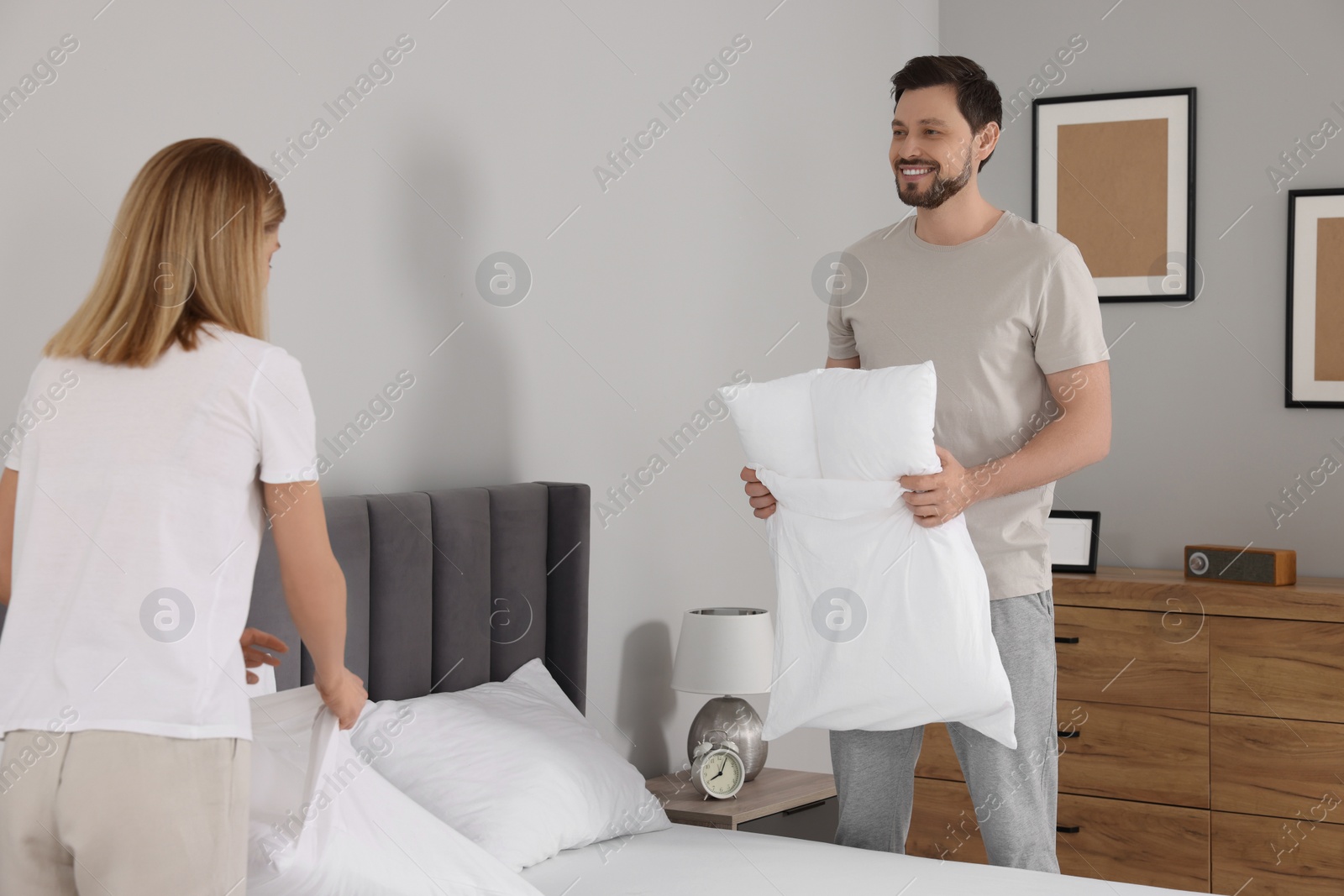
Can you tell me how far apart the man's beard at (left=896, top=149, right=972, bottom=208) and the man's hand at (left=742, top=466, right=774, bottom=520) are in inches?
20.8

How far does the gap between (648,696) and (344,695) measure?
1686 mm

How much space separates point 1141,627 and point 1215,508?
2.11ft

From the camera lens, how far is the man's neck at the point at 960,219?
2043mm

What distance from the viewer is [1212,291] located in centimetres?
375

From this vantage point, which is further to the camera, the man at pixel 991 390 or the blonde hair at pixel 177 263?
the man at pixel 991 390

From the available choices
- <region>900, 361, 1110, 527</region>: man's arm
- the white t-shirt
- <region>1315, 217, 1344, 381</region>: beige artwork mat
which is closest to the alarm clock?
<region>900, 361, 1110, 527</region>: man's arm

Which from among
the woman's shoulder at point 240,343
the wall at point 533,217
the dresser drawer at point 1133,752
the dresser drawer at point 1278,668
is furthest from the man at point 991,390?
the dresser drawer at point 1278,668

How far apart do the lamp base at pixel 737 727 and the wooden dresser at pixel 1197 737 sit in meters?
0.91

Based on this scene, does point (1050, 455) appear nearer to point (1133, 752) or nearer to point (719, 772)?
point (719, 772)

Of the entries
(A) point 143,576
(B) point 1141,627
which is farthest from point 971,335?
(B) point 1141,627

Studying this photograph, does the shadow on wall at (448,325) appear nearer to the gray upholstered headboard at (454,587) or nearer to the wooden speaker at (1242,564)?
the gray upholstered headboard at (454,587)

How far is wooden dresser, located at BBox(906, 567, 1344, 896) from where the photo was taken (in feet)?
Result: 10.2

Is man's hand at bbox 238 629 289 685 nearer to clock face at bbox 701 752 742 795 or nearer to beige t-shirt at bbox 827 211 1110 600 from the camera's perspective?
beige t-shirt at bbox 827 211 1110 600

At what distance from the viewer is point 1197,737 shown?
3.24 m
